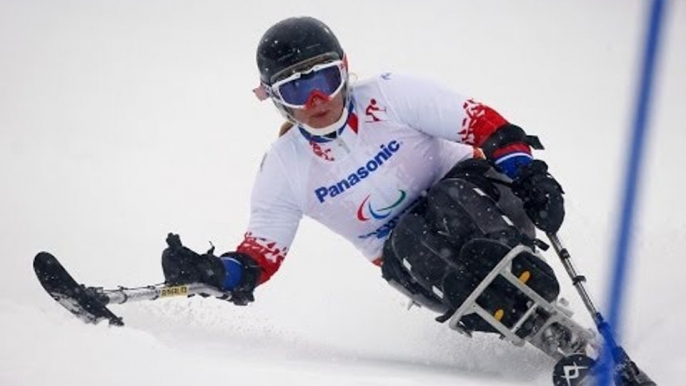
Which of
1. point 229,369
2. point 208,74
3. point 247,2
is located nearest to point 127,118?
point 208,74

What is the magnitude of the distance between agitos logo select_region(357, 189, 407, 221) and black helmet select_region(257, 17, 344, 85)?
27.1 inches

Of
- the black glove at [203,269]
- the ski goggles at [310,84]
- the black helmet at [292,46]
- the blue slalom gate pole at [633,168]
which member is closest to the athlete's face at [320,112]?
the ski goggles at [310,84]

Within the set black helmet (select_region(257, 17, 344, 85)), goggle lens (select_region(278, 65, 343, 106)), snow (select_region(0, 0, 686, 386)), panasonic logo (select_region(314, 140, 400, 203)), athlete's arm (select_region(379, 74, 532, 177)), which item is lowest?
snow (select_region(0, 0, 686, 386))

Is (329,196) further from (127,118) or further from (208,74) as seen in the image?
(208,74)

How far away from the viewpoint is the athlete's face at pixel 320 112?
171 inches

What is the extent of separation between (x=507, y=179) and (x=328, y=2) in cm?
1089

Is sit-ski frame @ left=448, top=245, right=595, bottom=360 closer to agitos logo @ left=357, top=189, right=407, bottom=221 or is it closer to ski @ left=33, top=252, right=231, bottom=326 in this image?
agitos logo @ left=357, top=189, right=407, bottom=221

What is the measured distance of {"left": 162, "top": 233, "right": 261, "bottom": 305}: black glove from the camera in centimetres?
432

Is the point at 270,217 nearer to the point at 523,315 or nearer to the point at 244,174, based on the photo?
the point at 523,315

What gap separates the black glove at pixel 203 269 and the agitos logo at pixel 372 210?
53 cm

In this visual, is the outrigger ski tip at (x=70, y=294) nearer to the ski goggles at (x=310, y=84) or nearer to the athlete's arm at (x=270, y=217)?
the athlete's arm at (x=270, y=217)

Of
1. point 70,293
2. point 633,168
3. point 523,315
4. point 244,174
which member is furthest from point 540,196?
point 244,174

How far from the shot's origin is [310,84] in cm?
432

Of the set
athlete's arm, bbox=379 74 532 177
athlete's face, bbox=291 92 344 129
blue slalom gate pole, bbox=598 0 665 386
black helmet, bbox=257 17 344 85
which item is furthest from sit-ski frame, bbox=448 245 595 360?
black helmet, bbox=257 17 344 85
